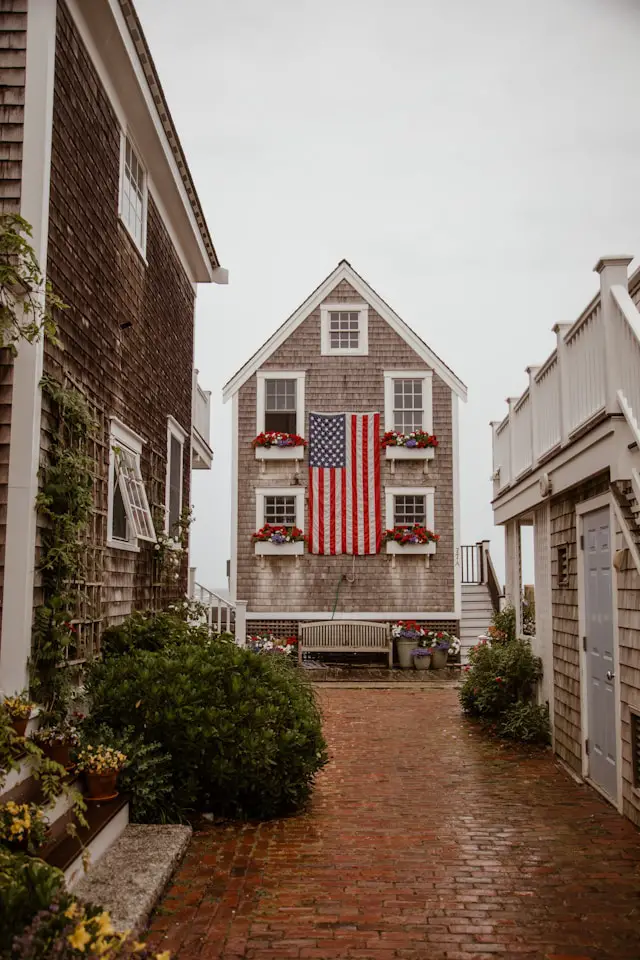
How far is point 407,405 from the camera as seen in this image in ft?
66.9


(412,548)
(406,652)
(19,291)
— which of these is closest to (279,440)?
(412,548)

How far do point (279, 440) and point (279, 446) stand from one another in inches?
5.9

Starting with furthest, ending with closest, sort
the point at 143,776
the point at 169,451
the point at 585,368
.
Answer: the point at 169,451 → the point at 585,368 → the point at 143,776

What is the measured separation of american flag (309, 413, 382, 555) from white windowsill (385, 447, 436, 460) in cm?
31

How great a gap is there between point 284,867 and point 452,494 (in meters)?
15.0

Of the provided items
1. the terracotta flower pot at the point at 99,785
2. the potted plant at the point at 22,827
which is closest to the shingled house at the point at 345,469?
the terracotta flower pot at the point at 99,785

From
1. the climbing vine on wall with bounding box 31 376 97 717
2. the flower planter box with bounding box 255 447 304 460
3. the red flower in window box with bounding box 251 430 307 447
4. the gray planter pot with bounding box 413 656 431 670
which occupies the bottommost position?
the gray planter pot with bounding box 413 656 431 670

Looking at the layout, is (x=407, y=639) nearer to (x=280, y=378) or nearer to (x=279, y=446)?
(x=279, y=446)

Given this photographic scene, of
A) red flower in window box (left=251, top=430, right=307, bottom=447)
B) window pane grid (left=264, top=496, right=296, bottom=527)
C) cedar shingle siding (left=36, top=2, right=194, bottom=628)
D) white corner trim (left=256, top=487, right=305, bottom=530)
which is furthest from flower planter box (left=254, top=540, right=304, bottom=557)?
cedar shingle siding (left=36, top=2, right=194, bottom=628)

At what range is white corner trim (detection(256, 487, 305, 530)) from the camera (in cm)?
1991

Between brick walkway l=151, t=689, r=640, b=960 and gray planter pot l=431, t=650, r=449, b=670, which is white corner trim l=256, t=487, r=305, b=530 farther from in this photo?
brick walkway l=151, t=689, r=640, b=960

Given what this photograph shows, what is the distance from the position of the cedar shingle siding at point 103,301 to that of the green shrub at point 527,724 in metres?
4.42

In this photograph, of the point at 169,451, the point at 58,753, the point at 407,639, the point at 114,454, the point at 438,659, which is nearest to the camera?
the point at 58,753

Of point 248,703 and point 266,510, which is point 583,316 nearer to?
point 248,703
